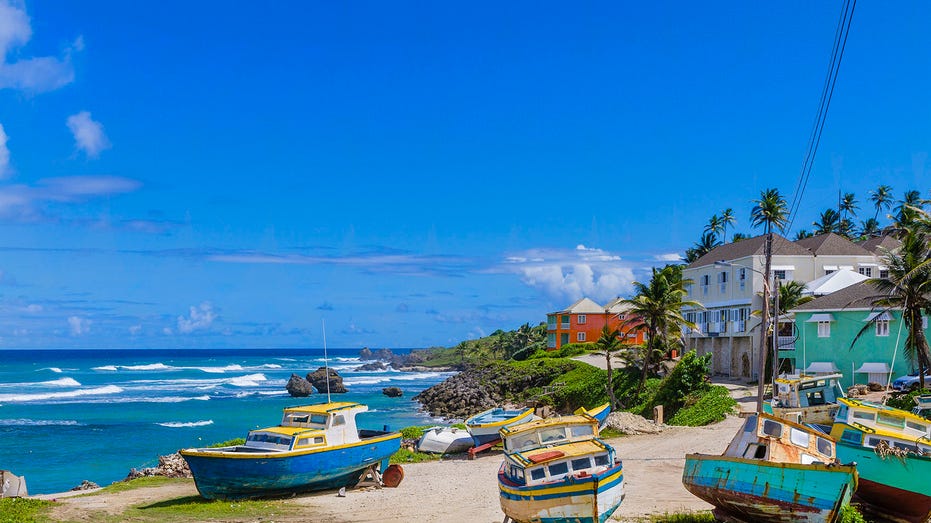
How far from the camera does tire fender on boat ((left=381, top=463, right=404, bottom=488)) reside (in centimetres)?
2739

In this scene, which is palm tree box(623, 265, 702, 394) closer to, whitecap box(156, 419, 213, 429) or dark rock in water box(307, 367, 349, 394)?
whitecap box(156, 419, 213, 429)

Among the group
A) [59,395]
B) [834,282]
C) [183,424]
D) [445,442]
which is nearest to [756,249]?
[834,282]

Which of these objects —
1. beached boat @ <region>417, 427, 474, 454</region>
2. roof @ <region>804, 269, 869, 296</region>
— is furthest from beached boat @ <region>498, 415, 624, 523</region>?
roof @ <region>804, 269, 869, 296</region>

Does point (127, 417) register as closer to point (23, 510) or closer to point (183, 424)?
point (183, 424)

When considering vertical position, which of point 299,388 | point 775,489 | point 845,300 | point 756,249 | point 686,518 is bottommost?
point 299,388

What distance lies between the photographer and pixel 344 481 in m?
26.3

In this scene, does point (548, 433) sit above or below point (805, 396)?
below

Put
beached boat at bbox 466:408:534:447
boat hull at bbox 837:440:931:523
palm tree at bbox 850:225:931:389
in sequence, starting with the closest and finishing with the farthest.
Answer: boat hull at bbox 837:440:931:523, beached boat at bbox 466:408:534:447, palm tree at bbox 850:225:931:389

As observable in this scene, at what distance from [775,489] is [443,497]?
10.5m

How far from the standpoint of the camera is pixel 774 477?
17.9 m

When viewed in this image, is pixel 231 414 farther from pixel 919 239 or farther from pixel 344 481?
pixel 919 239

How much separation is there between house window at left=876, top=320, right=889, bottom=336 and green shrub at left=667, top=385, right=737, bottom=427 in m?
9.83

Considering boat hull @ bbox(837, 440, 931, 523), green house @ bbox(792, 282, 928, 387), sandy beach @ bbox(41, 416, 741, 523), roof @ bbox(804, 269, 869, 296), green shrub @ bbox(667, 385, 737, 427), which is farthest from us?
roof @ bbox(804, 269, 869, 296)

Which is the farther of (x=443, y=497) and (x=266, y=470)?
(x=443, y=497)
